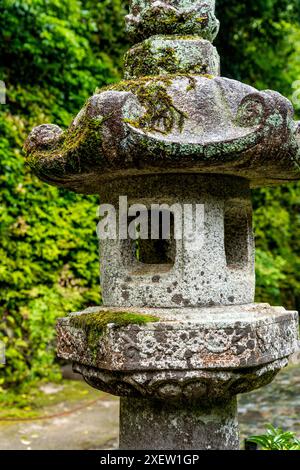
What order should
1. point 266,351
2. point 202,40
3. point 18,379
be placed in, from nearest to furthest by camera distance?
point 266,351 < point 202,40 < point 18,379

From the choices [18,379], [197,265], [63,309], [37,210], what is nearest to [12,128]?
[37,210]

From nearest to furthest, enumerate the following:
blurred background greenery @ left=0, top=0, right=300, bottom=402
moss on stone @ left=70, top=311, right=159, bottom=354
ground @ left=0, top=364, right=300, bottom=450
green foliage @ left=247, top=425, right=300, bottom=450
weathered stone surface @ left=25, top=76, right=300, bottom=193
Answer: weathered stone surface @ left=25, top=76, right=300, bottom=193 → moss on stone @ left=70, top=311, right=159, bottom=354 → green foliage @ left=247, top=425, right=300, bottom=450 → ground @ left=0, top=364, right=300, bottom=450 → blurred background greenery @ left=0, top=0, right=300, bottom=402

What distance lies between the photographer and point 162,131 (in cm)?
216

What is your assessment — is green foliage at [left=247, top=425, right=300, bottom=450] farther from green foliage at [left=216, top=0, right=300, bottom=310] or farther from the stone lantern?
green foliage at [left=216, top=0, right=300, bottom=310]

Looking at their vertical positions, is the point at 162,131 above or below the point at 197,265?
above

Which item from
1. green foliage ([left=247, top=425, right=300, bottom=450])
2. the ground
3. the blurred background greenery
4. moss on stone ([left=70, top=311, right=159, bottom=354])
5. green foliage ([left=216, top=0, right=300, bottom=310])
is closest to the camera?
moss on stone ([left=70, top=311, right=159, bottom=354])

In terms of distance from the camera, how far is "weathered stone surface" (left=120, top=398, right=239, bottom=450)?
8.05ft

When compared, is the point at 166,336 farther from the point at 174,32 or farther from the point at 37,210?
the point at 37,210

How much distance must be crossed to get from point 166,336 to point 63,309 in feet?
11.3

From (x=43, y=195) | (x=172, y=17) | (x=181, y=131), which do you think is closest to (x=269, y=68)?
(x=43, y=195)

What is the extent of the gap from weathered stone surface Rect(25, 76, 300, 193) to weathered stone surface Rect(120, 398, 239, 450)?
40.1 inches

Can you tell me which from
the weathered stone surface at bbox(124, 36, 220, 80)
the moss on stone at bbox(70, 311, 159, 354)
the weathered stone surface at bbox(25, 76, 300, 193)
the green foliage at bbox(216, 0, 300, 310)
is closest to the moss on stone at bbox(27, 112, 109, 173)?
the weathered stone surface at bbox(25, 76, 300, 193)

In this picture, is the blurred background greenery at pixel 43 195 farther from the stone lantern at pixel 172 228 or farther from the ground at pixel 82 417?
the stone lantern at pixel 172 228

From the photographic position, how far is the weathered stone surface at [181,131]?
211cm
